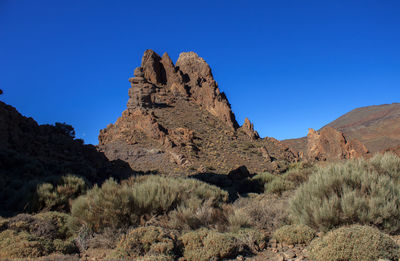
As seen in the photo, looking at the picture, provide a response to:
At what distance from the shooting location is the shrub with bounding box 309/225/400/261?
361cm

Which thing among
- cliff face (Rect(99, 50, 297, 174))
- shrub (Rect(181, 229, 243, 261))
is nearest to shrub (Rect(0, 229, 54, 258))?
shrub (Rect(181, 229, 243, 261))

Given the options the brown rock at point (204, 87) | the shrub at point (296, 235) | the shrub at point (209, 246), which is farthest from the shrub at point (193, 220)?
the brown rock at point (204, 87)

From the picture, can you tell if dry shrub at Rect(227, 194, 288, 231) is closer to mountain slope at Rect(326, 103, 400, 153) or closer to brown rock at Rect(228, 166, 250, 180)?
brown rock at Rect(228, 166, 250, 180)

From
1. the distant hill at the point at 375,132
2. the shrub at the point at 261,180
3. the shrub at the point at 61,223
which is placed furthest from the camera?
the distant hill at the point at 375,132

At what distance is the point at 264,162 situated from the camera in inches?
1294

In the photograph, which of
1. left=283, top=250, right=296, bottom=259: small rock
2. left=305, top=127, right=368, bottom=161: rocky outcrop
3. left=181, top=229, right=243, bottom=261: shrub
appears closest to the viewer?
left=181, top=229, right=243, bottom=261: shrub

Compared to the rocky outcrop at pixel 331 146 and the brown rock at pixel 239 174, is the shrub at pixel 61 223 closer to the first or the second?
the brown rock at pixel 239 174

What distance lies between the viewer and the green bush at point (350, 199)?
4.78 metres

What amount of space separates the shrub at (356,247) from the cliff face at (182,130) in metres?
22.9

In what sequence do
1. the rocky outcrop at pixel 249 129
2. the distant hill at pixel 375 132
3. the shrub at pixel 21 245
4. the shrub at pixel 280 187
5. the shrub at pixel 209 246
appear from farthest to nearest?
1. the distant hill at pixel 375 132
2. the rocky outcrop at pixel 249 129
3. the shrub at pixel 280 187
4. the shrub at pixel 209 246
5. the shrub at pixel 21 245

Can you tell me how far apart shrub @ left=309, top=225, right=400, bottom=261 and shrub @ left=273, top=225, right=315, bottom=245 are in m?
0.75

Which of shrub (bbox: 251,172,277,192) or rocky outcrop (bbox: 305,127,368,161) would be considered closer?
shrub (bbox: 251,172,277,192)

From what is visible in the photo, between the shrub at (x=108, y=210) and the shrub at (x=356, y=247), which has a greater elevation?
the shrub at (x=108, y=210)

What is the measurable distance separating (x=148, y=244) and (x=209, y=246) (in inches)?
40.1
